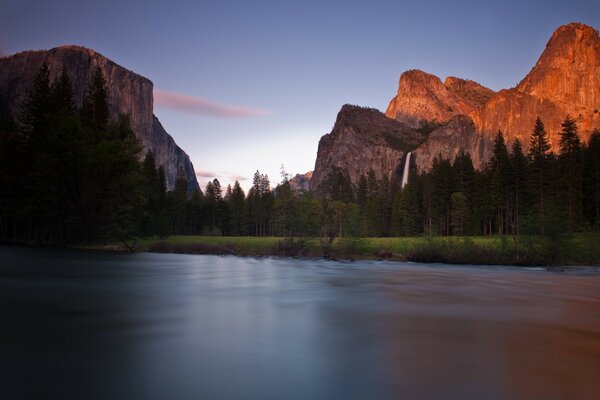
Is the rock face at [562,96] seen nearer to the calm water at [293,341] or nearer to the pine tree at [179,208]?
the pine tree at [179,208]

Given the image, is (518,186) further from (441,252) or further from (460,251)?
(441,252)

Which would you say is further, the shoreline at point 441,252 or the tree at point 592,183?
the tree at point 592,183

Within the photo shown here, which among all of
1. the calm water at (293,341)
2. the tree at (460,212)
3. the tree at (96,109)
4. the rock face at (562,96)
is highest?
the rock face at (562,96)

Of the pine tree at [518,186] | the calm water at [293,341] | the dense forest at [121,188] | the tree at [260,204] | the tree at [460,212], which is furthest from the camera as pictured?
the tree at [260,204]

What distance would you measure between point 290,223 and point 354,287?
1800 cm

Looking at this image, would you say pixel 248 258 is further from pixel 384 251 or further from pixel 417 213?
pixel 417 213

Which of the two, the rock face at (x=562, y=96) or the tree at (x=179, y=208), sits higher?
the rock face at (x=562, y=96)

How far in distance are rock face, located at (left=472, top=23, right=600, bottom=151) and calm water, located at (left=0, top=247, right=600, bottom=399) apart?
641 feet

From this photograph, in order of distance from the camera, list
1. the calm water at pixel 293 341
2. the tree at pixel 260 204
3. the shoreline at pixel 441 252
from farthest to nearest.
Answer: the tree at pixel 260 204
the shoreline at pixel 441 252
the calm water at pixel 293 341

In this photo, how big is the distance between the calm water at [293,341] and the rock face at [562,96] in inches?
7692

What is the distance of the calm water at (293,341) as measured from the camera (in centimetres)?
584

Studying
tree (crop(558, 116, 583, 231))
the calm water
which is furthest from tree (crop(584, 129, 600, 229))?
the calm water

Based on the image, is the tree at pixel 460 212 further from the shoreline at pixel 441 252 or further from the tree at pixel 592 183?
the shoreline at pixel 441 252

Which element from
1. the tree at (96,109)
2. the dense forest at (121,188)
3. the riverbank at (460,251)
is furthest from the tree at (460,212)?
the tree at (96,109)
